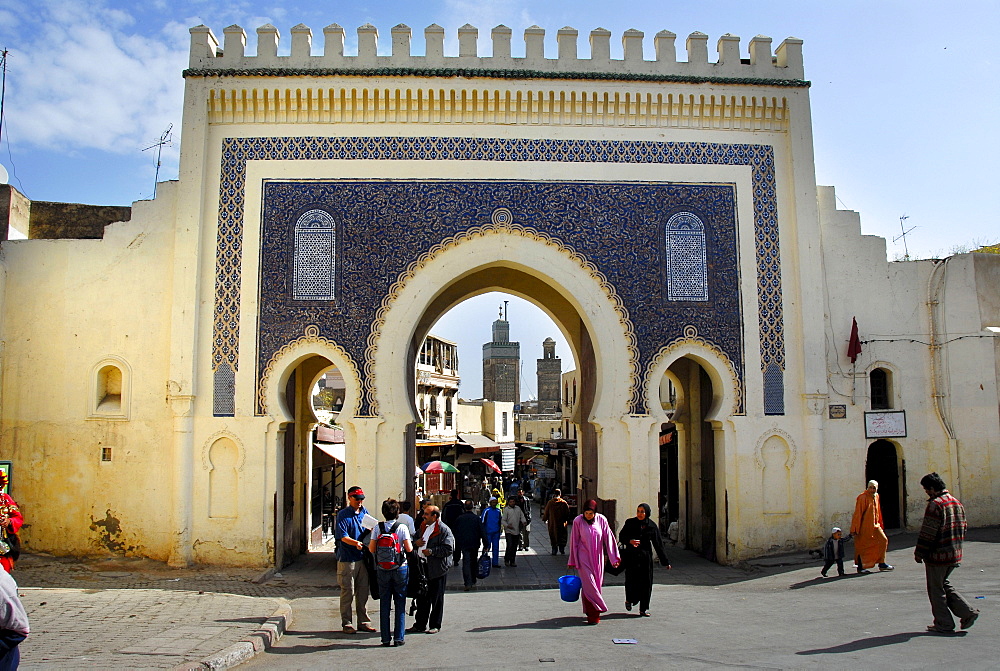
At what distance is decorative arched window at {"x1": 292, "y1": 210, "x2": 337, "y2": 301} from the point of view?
1098 cm

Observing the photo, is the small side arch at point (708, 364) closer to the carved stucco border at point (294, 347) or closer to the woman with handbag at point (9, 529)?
the carved stucco border at point (294, 347)

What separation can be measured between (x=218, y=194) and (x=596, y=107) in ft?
17.9

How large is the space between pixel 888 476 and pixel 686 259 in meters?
4.37

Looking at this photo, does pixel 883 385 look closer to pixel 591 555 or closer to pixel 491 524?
pixel 491 524

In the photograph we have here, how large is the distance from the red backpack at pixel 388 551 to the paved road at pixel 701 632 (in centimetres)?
61

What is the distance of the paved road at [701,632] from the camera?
17.7 ft

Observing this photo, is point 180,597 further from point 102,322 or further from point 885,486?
point 885,486

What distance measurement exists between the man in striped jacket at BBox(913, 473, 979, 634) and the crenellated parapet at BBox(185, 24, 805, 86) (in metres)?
7.48

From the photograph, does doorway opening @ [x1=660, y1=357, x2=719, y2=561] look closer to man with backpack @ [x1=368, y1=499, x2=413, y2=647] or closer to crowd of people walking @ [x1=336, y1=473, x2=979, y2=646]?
crowd of people walking @ [x1=336, y1=473, x2=979, y2=646]

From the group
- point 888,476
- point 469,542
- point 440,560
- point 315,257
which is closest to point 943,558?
point 440,560

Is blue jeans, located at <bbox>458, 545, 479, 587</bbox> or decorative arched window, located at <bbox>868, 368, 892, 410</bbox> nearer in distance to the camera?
blue jeans, located at <bbox>458, 545, 479, 587</bbox>

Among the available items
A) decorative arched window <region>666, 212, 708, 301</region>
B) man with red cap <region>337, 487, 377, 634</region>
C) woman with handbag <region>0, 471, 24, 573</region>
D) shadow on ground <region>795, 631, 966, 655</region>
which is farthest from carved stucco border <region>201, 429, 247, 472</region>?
shadow on ground <region>795, 631, 966, 655</region>

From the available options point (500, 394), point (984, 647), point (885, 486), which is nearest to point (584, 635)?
point (984, 647)

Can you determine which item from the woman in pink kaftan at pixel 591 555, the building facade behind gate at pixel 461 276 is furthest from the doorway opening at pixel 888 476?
the woman in pink kaftan at pixel 591 555
